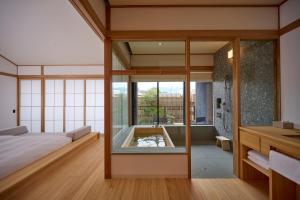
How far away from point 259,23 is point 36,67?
22.4 ft

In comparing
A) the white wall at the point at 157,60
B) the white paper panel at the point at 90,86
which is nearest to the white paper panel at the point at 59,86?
the white paper panel at the point at 90,86

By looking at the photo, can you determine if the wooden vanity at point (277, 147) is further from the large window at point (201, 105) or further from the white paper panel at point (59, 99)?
the white paper panel at point (59, 99)

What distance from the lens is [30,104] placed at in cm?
672

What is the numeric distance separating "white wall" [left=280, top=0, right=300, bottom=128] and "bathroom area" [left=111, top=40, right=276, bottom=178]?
183 mm

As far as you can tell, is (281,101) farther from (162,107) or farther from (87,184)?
(87,184)

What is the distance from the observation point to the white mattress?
2763 mm

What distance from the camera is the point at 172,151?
2855 mm

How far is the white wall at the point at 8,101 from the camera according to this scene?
601 cm

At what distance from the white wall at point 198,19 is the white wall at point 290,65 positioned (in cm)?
21

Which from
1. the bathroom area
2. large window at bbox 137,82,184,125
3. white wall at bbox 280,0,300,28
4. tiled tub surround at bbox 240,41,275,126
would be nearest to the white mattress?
the bathroom area

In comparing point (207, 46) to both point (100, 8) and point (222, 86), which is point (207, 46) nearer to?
point (222, 86)

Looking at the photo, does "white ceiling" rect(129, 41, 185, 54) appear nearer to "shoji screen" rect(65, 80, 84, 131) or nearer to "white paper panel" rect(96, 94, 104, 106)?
"white paper panel" rect(96, 94, 104, 106)

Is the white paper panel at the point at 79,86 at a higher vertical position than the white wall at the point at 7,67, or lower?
lower

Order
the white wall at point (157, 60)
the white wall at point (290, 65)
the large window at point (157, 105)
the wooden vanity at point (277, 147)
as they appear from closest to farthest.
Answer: the wooden vanity at point (277, 147) < the white wall at point (290, 65) < the white wall at point (157, 60) < the large window at point (157, 105)
